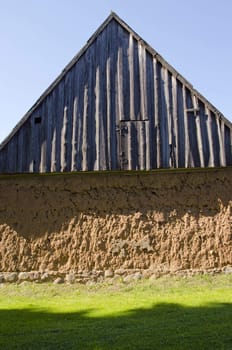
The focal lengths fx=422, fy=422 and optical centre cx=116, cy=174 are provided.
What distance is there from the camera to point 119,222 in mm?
12156

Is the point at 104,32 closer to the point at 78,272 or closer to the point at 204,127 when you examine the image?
the point at 204,127

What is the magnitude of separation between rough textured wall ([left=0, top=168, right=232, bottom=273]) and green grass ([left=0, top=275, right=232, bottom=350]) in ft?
2.29

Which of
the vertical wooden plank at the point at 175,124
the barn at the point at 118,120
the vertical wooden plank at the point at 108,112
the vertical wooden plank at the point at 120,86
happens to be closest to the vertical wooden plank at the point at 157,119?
the barn at the point at 118,120

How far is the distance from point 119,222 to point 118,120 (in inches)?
121

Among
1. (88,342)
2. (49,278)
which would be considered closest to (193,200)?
(49,278)

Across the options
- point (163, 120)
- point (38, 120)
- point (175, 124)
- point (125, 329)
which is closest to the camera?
point (125, 329)

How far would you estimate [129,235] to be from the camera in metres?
12.1

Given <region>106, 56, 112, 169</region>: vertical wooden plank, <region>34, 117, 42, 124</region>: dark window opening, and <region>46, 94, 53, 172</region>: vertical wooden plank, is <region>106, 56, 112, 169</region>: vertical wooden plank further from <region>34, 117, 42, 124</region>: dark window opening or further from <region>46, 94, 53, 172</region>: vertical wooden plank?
<region>34, 117, 42, 124</region>: dark window opening

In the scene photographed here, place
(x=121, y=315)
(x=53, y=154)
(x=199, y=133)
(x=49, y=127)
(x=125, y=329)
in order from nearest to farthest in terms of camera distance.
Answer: (x=125, y=329), (x=121, y=315), (x=199, y=133), (x=53, y=154), (x=49, y=127)

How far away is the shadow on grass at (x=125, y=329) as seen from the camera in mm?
6184

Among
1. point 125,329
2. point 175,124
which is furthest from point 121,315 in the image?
point 175,124

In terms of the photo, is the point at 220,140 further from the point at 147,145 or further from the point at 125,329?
the point at 125,329

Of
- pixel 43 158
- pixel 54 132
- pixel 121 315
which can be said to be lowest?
pixel 121 315

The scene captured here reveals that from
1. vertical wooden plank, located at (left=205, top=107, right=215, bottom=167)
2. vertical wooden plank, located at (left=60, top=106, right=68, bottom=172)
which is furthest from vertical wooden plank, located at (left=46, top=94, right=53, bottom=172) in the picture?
vertical wooden plank, located at (left=205, top=107, right=215, bottom=167)
